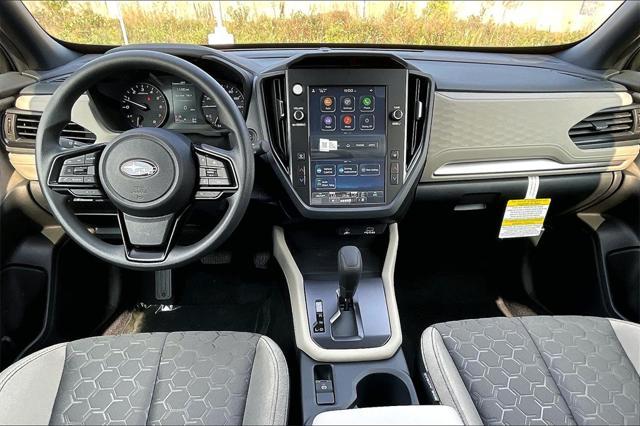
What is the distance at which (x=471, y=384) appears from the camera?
1.23 meters

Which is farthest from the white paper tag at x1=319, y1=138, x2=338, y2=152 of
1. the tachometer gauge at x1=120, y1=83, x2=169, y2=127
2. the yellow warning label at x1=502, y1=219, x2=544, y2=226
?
the yellow warning label at x1=502, y1=219, x2=544, y2=226

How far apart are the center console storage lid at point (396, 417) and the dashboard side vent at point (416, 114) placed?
760mm

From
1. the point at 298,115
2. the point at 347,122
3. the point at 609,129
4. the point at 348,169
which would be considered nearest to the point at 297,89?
the point at 298,115

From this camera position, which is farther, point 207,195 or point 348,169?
point 348,169

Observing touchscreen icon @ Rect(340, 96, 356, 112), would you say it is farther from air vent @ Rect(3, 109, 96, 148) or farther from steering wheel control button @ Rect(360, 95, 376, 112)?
air vent @ Rect(3, 109, 96, 148)

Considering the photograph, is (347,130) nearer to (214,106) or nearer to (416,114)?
(416,114)

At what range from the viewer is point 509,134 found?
1638 mm

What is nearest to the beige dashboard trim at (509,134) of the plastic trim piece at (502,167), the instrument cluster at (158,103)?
the plastic trim piece at (502,167)

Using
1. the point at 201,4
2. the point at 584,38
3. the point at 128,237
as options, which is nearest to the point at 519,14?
the point at 584,38

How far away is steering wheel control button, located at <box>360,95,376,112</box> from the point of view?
4.73 ft

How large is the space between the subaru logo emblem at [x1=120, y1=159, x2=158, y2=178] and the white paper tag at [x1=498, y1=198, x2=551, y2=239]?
4.32ft

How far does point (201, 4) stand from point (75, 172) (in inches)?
61.0

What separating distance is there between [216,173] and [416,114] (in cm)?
67

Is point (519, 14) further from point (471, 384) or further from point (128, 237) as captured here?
point (128, 237)
